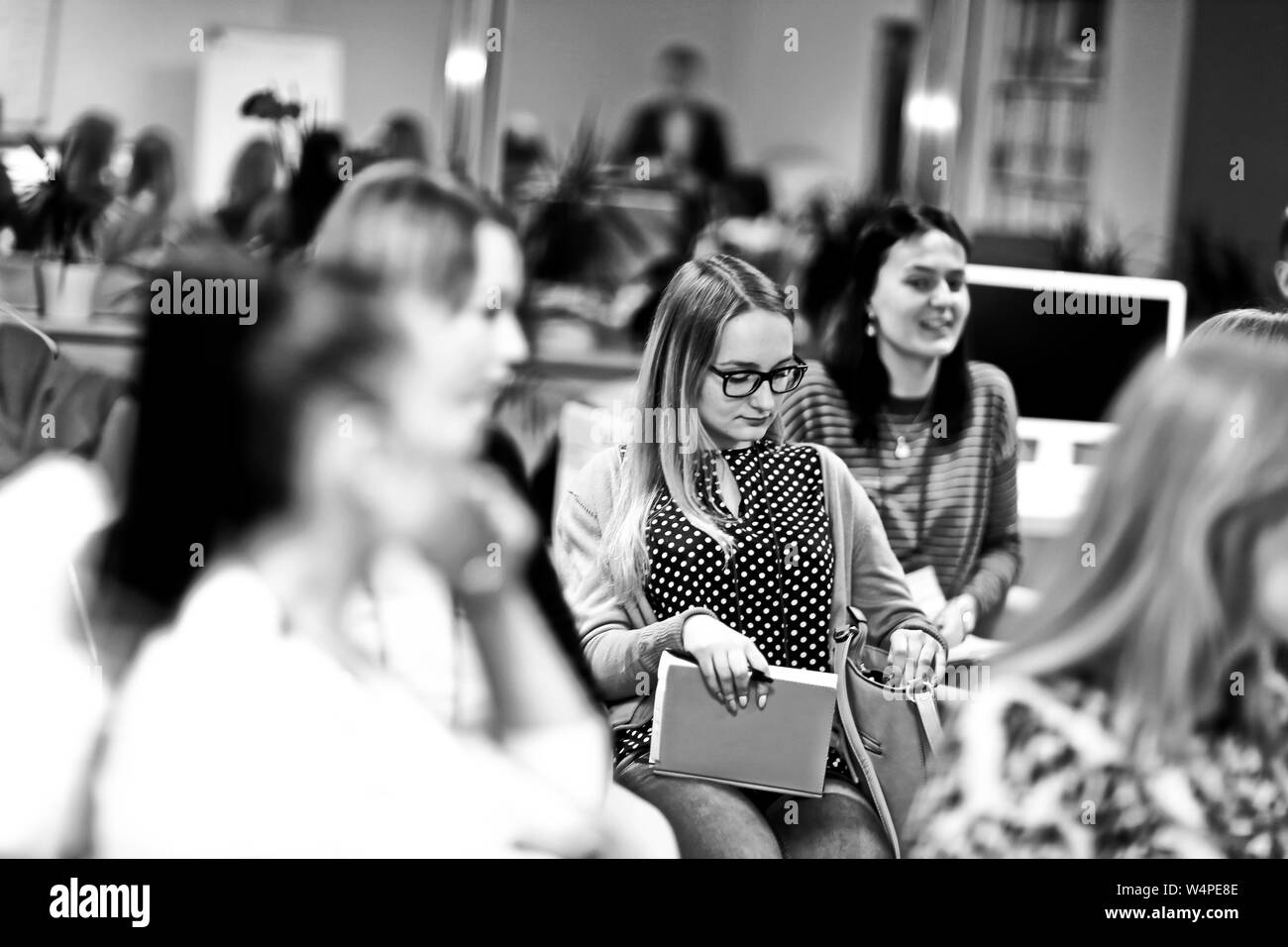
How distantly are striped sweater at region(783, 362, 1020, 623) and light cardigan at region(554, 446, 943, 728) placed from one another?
2.4 inches

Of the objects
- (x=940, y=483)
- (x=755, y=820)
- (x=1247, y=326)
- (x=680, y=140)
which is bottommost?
(x=755, y=820)

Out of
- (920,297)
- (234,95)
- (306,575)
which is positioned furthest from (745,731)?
(234,95)

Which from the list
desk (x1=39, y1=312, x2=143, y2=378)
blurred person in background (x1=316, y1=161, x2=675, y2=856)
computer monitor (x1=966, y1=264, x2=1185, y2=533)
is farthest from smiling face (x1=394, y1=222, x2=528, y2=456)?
computer monitor (x1=966, y1=264, x2=1185, y2=533)

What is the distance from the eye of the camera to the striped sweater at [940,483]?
80.4 inches

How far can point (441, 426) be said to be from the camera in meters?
1.71

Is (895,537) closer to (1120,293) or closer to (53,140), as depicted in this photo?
(1120,293)

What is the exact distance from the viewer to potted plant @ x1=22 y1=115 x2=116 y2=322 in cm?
187

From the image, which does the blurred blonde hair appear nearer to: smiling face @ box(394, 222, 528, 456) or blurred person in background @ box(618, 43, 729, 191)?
smiling face @ box(394, 222, 528, 456)

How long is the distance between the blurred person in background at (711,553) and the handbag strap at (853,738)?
0.01 metres

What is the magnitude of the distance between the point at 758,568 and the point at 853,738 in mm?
275

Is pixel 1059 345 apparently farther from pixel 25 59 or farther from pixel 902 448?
pixel 25 59

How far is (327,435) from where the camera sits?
1671 millimetres

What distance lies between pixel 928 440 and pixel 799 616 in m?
0.37
